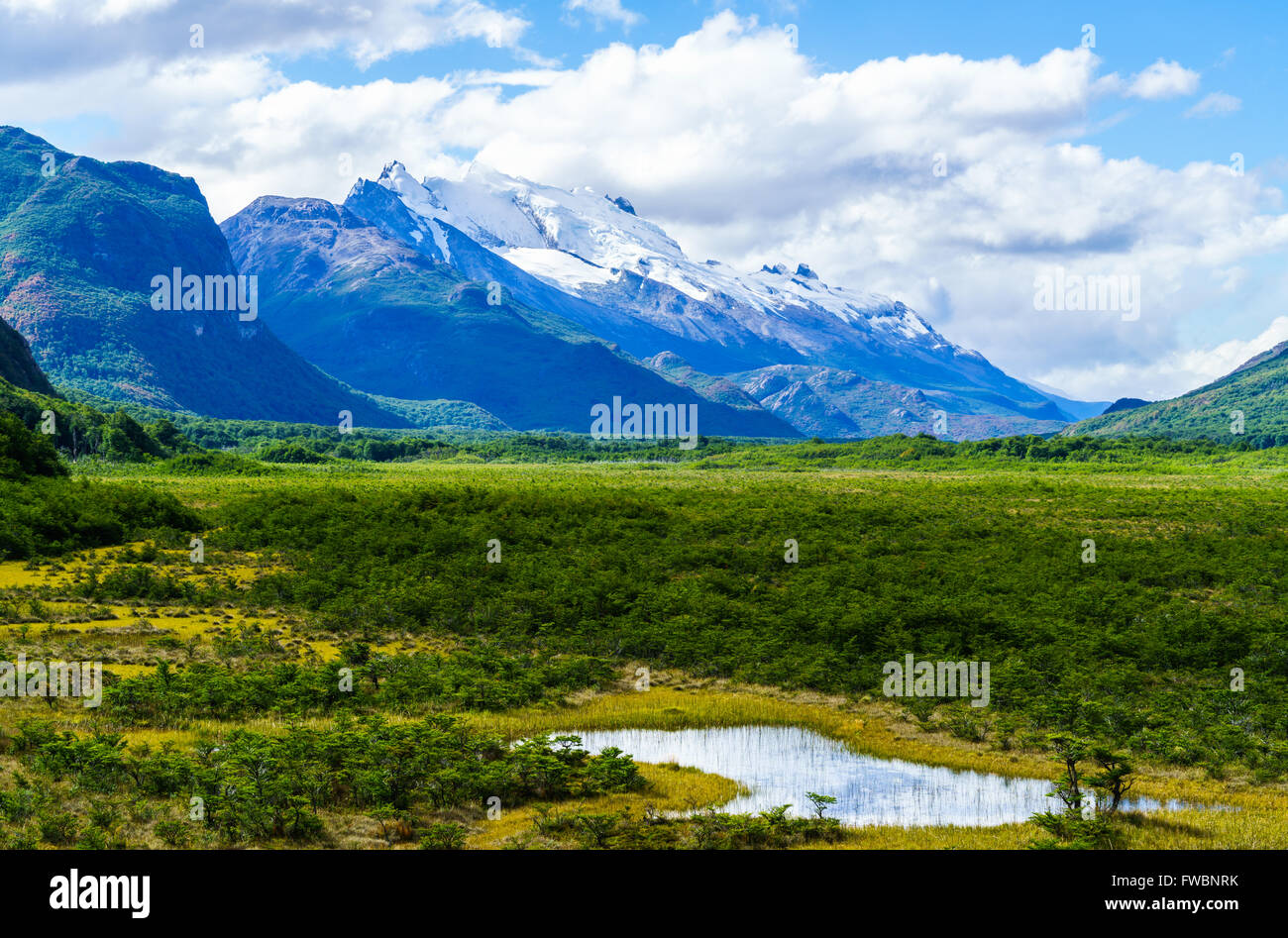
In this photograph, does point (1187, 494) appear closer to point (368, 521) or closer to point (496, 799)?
point (368, 521)

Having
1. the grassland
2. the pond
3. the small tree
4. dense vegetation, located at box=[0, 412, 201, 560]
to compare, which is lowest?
the pond

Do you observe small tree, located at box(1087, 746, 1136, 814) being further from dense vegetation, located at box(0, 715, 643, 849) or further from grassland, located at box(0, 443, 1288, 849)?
dense vegetation, located at box(0, 715, 643, 849)

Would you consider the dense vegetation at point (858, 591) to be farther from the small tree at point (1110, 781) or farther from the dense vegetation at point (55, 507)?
the dense vegetation at point (55, 507)

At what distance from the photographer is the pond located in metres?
24.4

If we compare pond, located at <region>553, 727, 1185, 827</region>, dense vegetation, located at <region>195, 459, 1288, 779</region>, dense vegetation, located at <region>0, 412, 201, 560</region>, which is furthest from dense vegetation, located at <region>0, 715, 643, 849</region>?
dense vegetation, located at <region>0, 412, 201, 560</region>

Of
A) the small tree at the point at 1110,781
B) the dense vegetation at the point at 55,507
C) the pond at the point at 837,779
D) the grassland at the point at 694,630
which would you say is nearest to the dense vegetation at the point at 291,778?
the grassland at the point at 694,630

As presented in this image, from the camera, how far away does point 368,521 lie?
2361 inches

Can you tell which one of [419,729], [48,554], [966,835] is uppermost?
[48,554]

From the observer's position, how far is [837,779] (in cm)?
2703

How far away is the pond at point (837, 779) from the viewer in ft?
79.9

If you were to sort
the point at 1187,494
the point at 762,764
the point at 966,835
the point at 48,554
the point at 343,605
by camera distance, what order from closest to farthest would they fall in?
the point at 966,835 < the point at 762,764 < the point at 343,605 < the point at 48,554 < the point at 1187,494

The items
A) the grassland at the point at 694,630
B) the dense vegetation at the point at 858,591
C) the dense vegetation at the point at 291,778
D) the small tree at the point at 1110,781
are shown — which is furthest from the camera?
the dense vegetation at the point at 858,591
